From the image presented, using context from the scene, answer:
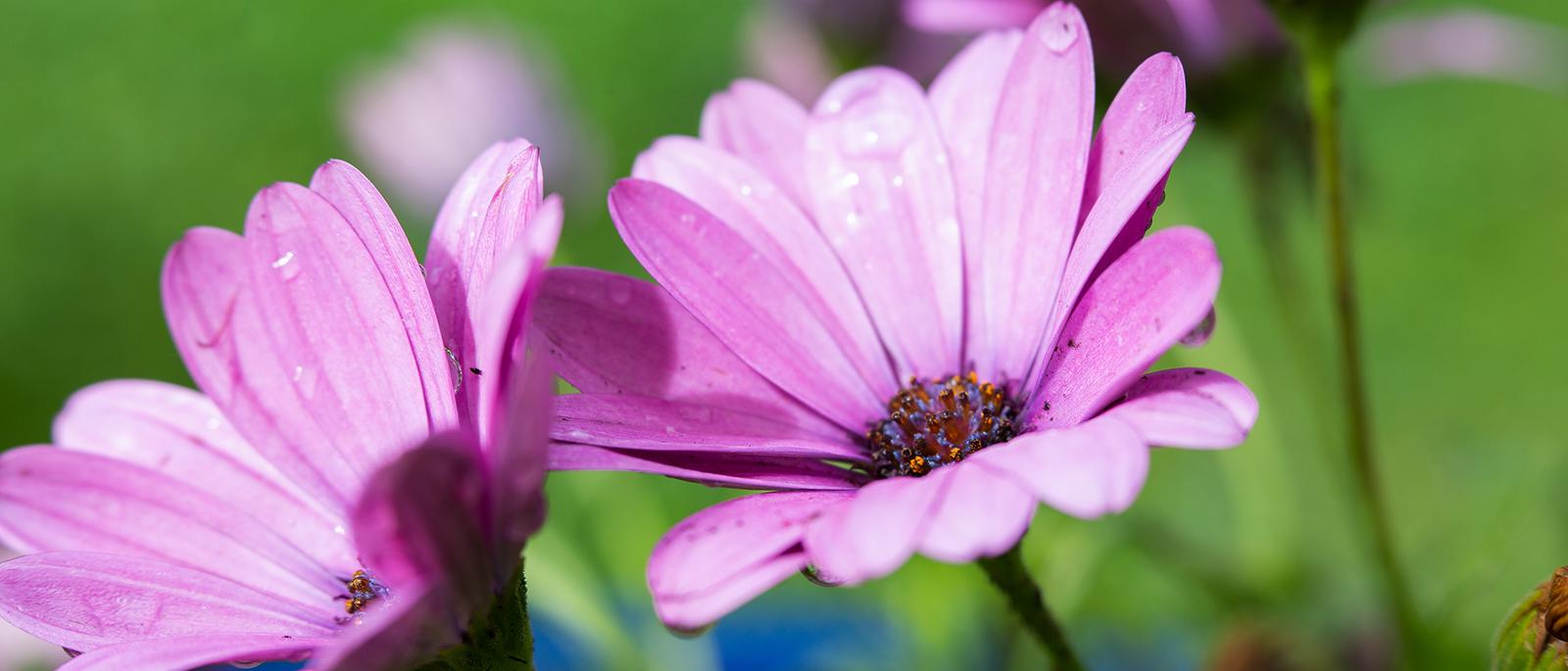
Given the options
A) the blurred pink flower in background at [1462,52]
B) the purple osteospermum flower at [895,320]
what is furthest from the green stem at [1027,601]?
the blurred pink flower in background at [1462,52]

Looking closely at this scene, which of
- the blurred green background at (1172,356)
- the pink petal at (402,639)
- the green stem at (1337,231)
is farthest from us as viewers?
the blurred green background at (1172,356)

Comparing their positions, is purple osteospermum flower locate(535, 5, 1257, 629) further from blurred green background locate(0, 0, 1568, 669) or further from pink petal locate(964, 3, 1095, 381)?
blurred green background locate(0, 0, 1568, 669)

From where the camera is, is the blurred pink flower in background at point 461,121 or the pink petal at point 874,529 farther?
the blurred pink flower in background at point 461,121

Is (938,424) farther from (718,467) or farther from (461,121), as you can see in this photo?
(461,121)

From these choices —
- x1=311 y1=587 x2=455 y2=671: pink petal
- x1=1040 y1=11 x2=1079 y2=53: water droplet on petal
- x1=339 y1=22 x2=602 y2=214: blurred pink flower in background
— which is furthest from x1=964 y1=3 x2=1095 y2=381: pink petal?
x1=339 y1=22 x2=602 y2=214: blurred pink flower in background

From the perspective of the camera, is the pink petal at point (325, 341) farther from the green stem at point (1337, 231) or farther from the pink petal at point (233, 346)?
the green stem at point (1337, 231)

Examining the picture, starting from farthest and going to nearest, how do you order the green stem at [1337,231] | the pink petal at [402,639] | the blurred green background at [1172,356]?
1. the blurred green background at [1172,356]
2. the green stem at [1337,231]
3. the pink petal at [402,639]
